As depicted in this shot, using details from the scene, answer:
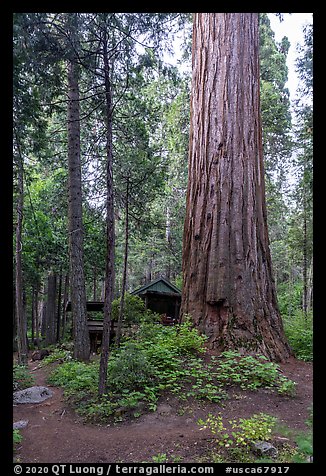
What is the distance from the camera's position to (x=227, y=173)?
6.33 meters

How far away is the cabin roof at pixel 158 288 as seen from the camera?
1540cm

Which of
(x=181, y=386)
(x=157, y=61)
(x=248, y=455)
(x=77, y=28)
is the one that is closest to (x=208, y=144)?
(x=157, y=61)

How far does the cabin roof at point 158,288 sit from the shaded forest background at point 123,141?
87.2 inches

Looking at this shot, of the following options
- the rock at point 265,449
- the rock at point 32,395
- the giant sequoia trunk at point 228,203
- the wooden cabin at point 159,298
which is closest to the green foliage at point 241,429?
the rock at point 265,449

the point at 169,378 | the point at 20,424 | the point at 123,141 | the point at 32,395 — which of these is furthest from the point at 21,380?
the point at 123,141

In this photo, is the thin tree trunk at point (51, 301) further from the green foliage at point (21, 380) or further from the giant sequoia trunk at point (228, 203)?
the giant sequoia trunk at point (228, 203)

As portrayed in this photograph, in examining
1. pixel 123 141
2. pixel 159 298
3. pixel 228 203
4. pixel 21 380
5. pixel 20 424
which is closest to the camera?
pixel 20 424

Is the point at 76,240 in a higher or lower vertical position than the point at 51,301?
higher

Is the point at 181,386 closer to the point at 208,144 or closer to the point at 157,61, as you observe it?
the point at 208,144

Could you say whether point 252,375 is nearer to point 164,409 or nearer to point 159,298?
point 164,409

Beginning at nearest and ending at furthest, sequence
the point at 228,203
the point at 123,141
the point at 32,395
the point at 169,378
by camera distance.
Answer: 1. the point at 169,378
2. the point at 32,395
3. the point at 228,203
4. the point at 123,141

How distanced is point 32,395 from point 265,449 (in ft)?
13.7

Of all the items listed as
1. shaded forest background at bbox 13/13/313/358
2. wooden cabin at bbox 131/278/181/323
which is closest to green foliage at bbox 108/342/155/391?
shaded forest background at bbox 13/13/313/358

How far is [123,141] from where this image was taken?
9062mm
